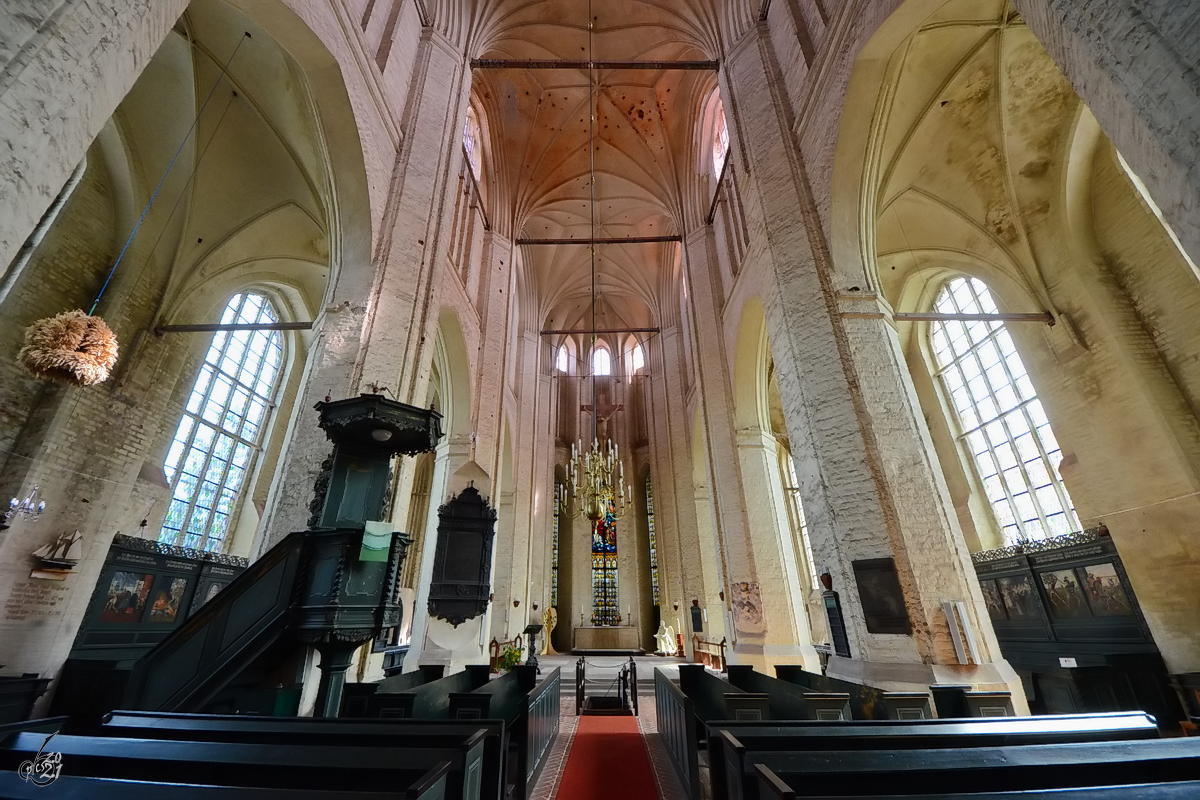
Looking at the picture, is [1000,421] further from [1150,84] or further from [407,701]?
[407,701]

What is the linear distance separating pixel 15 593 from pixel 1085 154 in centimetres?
1751

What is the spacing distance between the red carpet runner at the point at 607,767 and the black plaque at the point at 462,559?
4.16m

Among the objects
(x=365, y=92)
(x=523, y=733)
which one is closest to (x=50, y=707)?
(x=523, y=733)

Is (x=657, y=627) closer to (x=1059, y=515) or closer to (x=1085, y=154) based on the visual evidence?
(x=1059, y=515)

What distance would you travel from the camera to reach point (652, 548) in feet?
68.9

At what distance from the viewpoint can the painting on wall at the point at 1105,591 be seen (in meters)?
7.43

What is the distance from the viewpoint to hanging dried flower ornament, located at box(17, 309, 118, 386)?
5.10 m

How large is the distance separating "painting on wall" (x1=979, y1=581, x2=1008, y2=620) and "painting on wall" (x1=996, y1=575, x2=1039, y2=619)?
0.09 metres

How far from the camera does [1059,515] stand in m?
9.12

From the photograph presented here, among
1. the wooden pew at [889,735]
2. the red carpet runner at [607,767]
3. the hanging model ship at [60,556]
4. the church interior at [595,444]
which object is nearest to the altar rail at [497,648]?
the church interior at [595,444]

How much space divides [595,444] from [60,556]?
9.05m

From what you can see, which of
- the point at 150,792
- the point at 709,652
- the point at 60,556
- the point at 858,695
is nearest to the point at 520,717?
the point at 150,792

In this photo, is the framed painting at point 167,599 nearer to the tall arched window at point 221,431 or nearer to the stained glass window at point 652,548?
the tall arched window at point 221,431

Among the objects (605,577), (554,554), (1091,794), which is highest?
(554,554)
